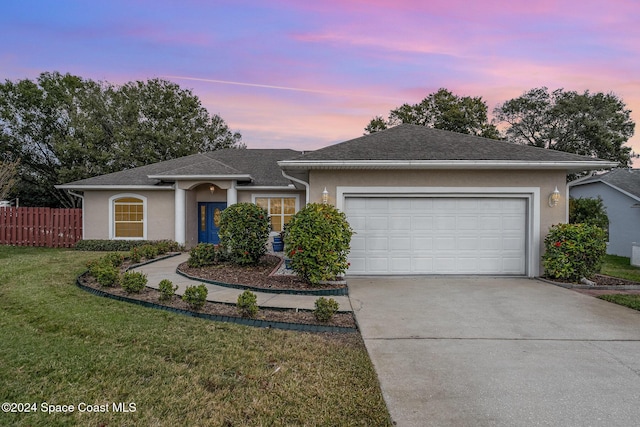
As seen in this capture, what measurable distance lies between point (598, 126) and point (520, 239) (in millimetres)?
23282

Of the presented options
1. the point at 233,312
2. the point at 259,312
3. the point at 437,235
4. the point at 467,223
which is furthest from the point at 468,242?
the point at 233,312

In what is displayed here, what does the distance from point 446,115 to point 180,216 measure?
2083 cm

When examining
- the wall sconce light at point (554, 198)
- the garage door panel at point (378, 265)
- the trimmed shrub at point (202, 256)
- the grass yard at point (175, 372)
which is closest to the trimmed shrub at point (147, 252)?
the trimmed shrub at point (202, 256)

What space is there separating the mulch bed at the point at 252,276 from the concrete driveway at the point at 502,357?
1295 mm

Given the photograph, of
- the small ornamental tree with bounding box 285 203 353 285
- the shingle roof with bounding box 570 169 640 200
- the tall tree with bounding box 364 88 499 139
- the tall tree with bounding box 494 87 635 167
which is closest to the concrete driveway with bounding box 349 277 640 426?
the small ornamental tree with bounding box 285 203 353 285

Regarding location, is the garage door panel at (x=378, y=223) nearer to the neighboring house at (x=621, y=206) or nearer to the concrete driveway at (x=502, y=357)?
the concrete driveway at (x=502, y=357)

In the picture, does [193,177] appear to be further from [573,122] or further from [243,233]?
[573,122]

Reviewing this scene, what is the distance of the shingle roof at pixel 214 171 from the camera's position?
1364cm

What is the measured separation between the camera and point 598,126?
25016 mm

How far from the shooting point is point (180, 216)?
13727 millimetres

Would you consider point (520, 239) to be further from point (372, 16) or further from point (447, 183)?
point (372, 16)

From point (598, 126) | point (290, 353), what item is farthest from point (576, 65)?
point (598, 126)

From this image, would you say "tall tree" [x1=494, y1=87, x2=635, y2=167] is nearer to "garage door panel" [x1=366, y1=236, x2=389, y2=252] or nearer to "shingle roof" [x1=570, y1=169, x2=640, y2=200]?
"shingle roof" [x1=570, y1=169, x2=640, y2=200]

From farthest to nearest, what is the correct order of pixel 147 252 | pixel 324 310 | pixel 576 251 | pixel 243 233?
1. pixel 147 252
2. pixel 243 233
3. pixel 576 251
4. pixel 324 310
